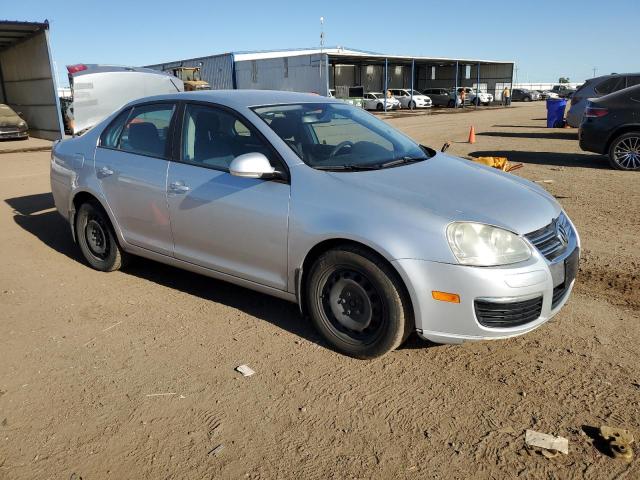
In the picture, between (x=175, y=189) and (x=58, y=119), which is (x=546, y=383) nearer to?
(x=175, y=189)

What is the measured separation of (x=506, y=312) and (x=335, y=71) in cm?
4795

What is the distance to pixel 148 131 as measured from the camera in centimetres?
454

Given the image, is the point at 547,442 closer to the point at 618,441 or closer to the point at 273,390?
the point at 618,441

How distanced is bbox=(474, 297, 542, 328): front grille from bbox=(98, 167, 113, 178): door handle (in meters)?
3.31

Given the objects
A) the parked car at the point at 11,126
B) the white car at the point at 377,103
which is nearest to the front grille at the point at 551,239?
the parked car at the point at 11,126

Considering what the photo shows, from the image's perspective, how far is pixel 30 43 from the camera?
18281 millimetres

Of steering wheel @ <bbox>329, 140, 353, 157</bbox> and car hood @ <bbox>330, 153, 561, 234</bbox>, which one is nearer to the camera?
car hood @ <bbox>330, 153, 561, 234</bbox>

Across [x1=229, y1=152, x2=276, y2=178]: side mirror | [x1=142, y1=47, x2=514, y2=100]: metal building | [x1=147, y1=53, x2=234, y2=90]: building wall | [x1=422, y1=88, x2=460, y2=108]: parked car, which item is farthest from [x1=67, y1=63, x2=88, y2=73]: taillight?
[x1=422, y1=88, x2=460, y2=108]: parked car

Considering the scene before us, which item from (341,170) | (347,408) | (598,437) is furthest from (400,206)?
(598,437)

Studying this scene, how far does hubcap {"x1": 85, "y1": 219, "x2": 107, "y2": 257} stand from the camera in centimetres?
501

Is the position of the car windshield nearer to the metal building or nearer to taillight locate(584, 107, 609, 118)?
taillight locate(584, 107, 609, 118)

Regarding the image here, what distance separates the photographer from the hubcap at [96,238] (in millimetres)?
5008

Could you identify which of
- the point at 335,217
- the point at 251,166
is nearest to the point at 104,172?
the point at 251,166

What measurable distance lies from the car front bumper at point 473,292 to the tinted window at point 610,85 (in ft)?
47.2
